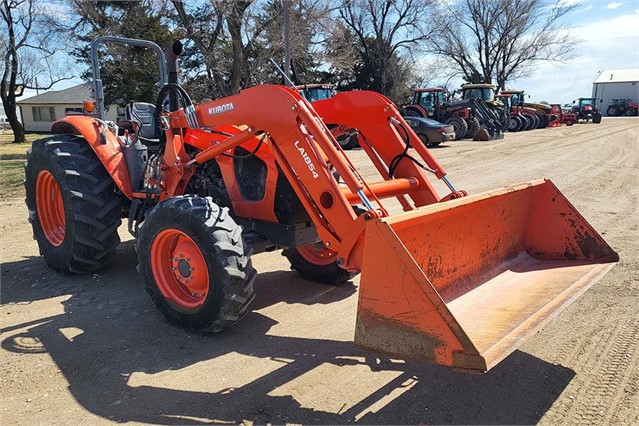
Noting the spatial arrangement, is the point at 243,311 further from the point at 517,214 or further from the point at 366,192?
the point at 517,214

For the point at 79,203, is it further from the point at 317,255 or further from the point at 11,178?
the point at 11,178

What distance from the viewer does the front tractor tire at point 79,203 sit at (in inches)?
192

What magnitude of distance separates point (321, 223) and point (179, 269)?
1.18 meters

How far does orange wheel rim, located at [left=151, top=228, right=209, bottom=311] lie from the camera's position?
385 cm

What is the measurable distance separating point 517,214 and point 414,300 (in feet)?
6.38

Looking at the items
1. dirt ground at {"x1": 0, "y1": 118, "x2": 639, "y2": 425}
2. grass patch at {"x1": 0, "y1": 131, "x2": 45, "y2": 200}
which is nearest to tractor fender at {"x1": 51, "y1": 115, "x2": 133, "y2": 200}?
dirt ground at {"x1": 0, "y1": 118, "x2": 639, "y2": 425}

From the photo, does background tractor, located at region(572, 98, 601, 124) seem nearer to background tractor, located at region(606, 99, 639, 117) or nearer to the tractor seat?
background tractor, located at region(606, 99, 639, 117)

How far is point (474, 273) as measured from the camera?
3.85 metres

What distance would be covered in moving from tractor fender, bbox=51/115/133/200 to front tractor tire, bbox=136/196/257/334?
1.04 m

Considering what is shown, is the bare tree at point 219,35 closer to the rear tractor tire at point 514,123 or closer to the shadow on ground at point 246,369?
the shadow on ground at point 246,369

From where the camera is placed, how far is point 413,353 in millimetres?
2711

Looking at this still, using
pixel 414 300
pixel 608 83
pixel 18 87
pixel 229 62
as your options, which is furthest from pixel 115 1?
pixel 608 83

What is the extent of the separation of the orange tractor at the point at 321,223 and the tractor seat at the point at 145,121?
7.2 inches

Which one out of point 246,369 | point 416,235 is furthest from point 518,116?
point 246,369
